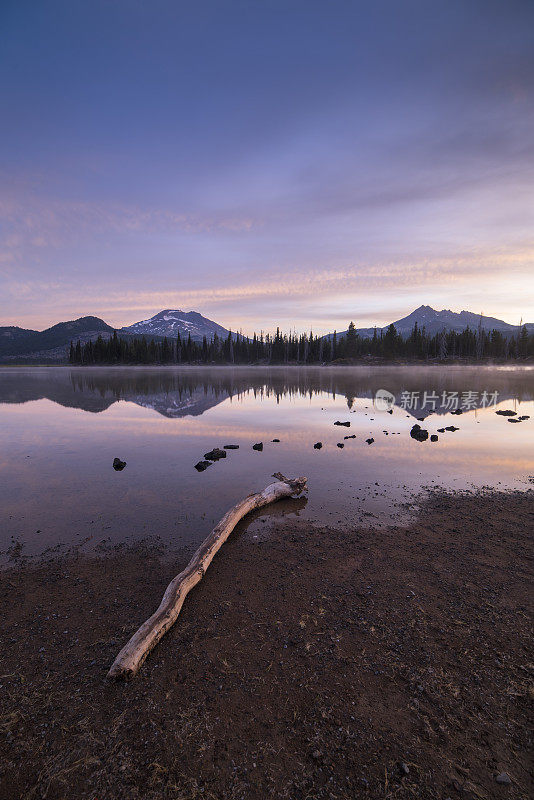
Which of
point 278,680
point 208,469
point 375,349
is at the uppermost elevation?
point 375,349

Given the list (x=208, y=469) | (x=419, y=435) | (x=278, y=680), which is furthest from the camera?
(x=419, y=435)

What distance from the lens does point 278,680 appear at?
5.23m

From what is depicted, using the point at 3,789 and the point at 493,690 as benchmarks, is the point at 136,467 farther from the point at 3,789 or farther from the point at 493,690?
the point at 493,690

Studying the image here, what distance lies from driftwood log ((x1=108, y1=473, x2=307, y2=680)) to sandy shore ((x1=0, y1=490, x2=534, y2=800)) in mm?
202

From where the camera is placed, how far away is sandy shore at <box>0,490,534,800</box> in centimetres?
399

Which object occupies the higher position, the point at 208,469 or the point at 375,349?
the point at 375,349

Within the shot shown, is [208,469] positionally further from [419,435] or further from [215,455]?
[419,435]

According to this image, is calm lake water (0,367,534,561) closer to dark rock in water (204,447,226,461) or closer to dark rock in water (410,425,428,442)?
dark rock in water (204,447,226,461)

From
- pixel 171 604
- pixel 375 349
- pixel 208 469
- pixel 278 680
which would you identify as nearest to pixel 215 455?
pixel 208 469

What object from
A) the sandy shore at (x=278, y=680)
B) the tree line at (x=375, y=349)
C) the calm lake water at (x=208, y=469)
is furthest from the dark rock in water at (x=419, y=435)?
the tree line at (x=375, y=349)

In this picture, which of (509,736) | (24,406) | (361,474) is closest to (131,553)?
(509,736)

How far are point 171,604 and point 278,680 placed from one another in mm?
2335

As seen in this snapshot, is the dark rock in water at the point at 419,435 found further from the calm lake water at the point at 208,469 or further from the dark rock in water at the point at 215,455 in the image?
the dark rock in water at the point at 215,455

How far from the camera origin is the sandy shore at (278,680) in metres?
3.99
